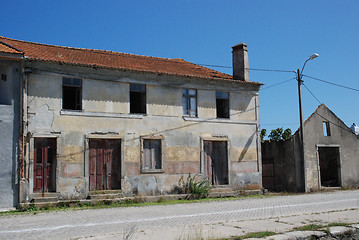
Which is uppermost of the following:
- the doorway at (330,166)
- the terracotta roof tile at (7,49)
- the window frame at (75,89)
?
the terracotta roof tile at (7,49)

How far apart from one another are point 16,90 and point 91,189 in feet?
16.0

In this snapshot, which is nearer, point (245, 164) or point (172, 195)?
point (172, 195)

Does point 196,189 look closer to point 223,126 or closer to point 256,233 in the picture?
point 223,126

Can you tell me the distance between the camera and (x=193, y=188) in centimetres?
1814

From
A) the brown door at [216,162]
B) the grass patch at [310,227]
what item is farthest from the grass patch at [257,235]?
the brown door at [216,162]

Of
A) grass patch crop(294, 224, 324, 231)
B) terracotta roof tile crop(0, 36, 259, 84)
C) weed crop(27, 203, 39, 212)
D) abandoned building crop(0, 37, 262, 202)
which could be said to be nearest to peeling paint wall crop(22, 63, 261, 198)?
abandoned building crop(0, 37, 262, 202)

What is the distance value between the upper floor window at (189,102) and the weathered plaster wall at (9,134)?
750cm

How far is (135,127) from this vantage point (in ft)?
57.2

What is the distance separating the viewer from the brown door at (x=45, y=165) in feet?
50.2

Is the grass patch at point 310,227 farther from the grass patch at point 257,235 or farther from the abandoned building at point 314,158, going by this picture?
the abandoned building at point 314,158

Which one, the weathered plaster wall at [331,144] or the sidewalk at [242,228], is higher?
the weathered plaster wall at [331,144]

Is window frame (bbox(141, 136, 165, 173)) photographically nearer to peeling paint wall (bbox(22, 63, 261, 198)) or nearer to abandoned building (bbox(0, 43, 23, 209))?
peeling paint wall (bbox(22, 63, 261, 198))

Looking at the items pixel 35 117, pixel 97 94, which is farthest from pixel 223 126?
pixel 35 117

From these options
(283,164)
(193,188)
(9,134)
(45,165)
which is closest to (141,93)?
(193,188)
